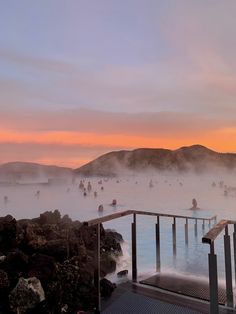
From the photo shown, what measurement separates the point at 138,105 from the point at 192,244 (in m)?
2.95

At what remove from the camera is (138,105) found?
6.69 m

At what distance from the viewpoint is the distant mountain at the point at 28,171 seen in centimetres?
736

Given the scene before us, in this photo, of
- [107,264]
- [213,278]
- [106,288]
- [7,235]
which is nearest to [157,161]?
[107,264]

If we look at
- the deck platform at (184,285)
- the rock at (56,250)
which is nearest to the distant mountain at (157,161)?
the rock at (56,250)

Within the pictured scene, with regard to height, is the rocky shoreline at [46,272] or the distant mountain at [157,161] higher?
the distant mountain at [157,161]

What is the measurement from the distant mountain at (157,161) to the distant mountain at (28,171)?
0.45 meters

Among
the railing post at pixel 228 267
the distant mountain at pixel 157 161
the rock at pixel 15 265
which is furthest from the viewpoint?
the distant mountain at pixel 157 161

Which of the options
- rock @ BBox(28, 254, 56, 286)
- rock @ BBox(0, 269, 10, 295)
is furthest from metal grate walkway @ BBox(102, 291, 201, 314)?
rock @ BBox(0, 269, 10, 295)

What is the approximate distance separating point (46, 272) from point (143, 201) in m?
7.38

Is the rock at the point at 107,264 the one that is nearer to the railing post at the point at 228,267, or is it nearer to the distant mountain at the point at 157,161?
the railing post at the point at 228,267

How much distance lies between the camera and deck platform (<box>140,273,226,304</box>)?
9.05 ft

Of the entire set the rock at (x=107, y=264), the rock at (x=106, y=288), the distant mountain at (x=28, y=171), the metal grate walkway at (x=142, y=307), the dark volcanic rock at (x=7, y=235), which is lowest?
the rock at (x=107, y=264)

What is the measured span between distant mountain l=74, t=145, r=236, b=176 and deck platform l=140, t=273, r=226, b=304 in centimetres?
533

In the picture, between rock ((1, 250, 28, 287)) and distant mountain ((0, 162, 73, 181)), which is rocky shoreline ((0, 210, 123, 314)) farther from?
distant mountain ((0, 162, 73, 181))
